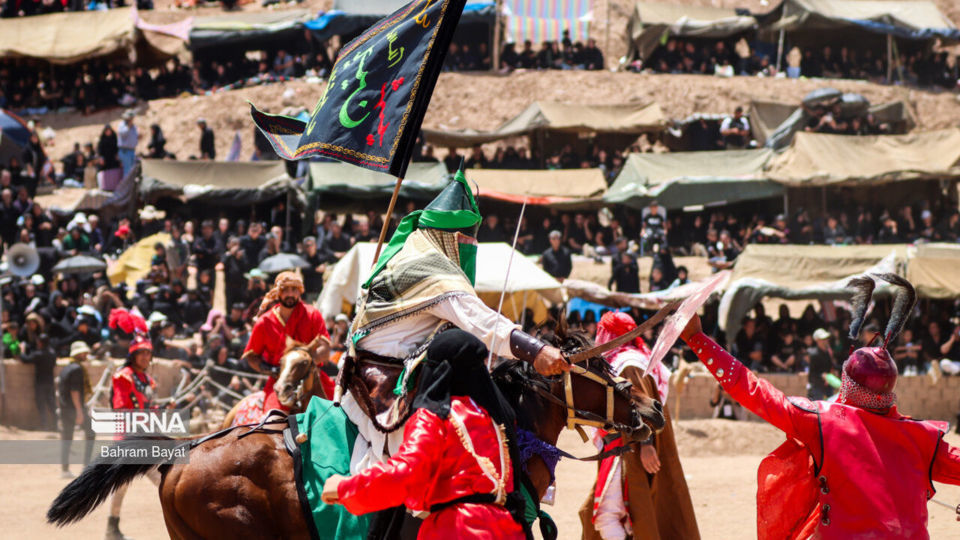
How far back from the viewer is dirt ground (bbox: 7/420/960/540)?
10094 millimetres

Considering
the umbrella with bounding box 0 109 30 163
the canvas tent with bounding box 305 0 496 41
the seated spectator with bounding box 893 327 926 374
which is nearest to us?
the seated spectator with bounding box 893 327 926 374

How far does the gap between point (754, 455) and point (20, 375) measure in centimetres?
1139

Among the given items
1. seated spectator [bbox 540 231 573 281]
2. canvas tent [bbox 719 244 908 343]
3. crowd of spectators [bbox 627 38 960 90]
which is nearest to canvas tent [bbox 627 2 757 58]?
crowd of spectators [bbox 627 38 960 90]

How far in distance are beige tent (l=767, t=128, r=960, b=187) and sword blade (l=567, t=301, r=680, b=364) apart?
857 inches

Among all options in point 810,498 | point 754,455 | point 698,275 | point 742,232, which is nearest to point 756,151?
point 742,232

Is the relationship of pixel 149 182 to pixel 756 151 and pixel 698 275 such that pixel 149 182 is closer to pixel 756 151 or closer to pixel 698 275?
pixel 698 275

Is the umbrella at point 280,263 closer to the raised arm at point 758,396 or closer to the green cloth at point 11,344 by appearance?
the green cloth at point 11,344

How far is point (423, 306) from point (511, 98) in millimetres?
32748

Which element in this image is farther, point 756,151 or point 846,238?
point 756,151

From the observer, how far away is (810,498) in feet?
16.8

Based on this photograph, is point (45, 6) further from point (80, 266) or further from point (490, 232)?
point (490, 232)

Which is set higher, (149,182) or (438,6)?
(438,6)

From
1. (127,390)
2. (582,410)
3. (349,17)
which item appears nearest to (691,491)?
(127,390)

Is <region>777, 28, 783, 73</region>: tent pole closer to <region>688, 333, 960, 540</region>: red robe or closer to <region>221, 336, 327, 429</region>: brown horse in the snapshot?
<region>221, 336, 327, 429</region>: brown horse
